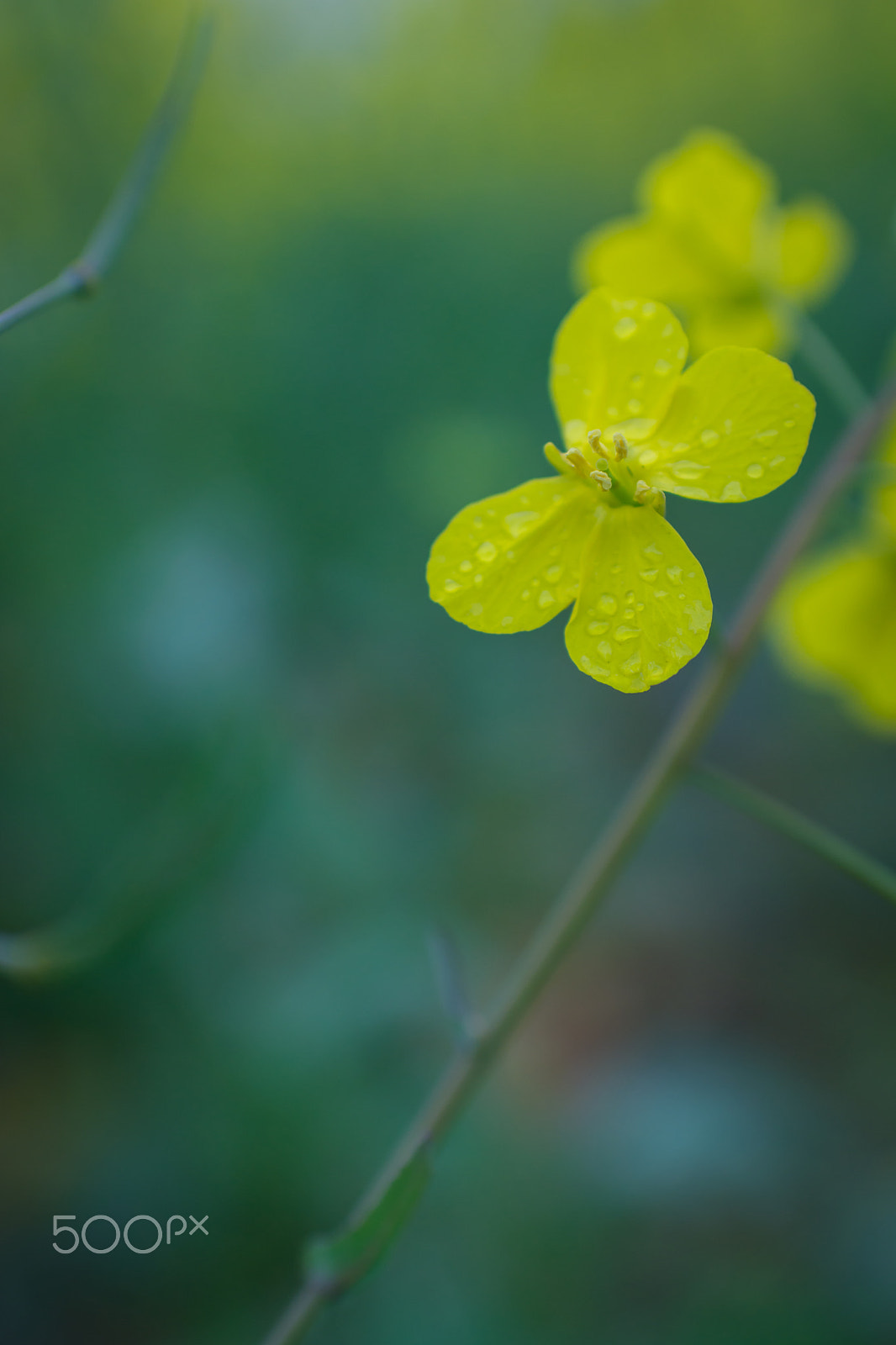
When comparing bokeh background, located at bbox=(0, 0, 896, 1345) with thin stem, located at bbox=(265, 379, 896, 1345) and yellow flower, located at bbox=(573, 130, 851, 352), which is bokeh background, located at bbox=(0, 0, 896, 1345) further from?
yellow flower, located at bbox=(573, 130, 851, 352)

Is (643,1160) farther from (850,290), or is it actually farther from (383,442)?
(850,290)

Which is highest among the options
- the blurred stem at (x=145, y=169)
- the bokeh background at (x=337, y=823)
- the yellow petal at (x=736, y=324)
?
the blurred stem at (x=145, y=169)

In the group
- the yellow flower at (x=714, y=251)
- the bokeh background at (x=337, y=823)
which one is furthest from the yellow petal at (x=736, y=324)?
the bokeh background at (x=337, y=823)

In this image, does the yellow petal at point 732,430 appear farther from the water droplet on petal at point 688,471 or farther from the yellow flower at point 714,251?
the yellow flower at point 714,251

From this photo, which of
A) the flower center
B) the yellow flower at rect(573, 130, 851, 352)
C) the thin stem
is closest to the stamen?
the flower center

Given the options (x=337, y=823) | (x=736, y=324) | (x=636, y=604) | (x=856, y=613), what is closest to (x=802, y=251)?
(x=736, y=324)

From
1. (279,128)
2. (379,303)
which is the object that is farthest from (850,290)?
(279,128)

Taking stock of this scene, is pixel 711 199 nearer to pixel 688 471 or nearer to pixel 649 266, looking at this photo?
pixel 649 266
